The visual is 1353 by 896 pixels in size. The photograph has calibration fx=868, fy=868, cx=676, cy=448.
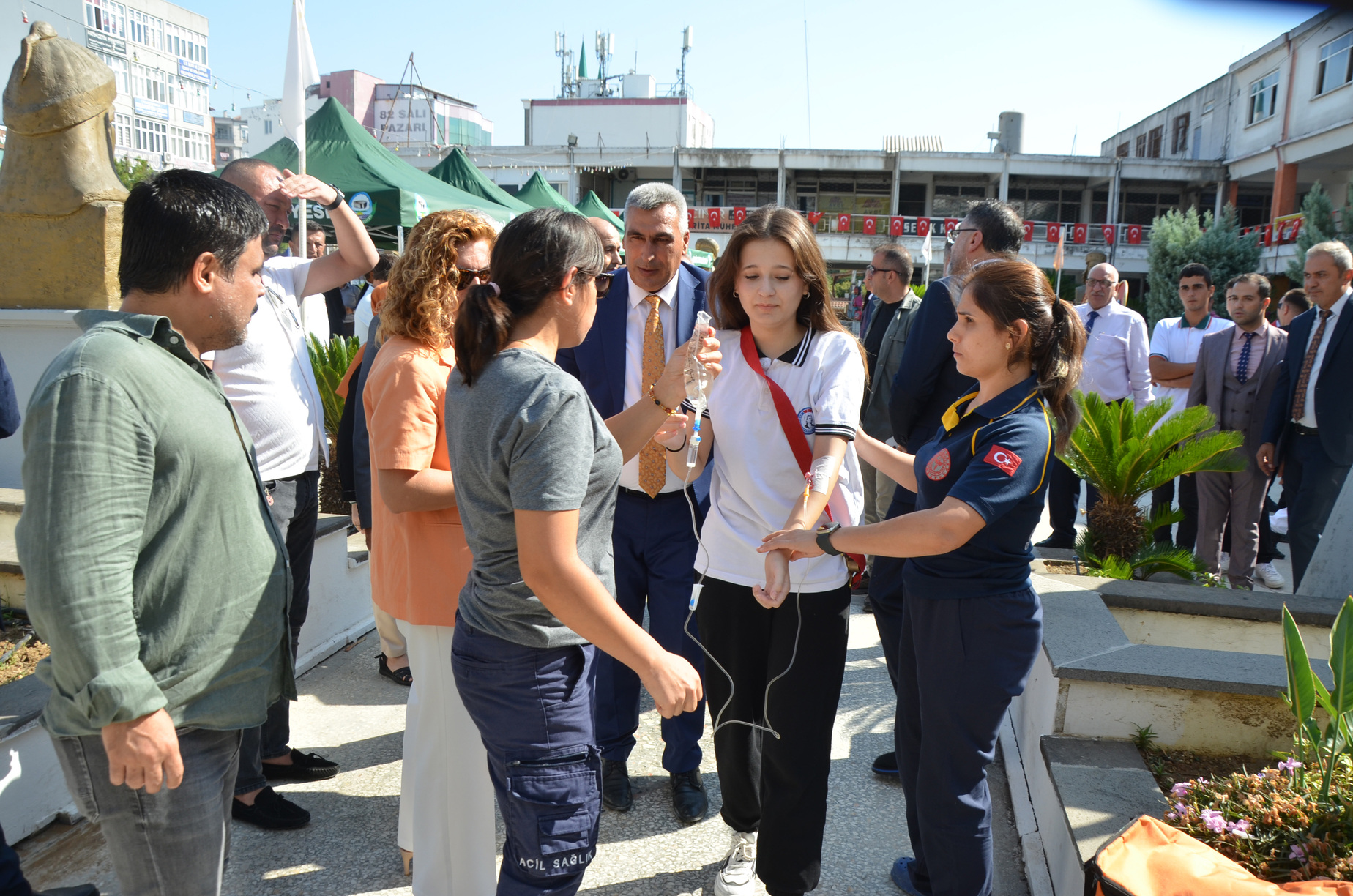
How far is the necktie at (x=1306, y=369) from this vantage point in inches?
206

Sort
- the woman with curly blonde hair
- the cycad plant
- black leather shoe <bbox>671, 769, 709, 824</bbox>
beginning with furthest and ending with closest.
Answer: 1. the cycad plant
2. black leather shoe <bbox>671, 769, 709, 824</bbox>
3. the woman with curly blonde hair

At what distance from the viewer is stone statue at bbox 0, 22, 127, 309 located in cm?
419

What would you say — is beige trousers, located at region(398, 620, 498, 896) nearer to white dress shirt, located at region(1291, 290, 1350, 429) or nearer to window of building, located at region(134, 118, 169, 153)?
white dress shirt, located at region(1291, 290, 1350, 429)

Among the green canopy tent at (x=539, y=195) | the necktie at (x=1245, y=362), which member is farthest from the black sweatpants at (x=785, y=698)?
the green canopy tent at (x=539, y=195)

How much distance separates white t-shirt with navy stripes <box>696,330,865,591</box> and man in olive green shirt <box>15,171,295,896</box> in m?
1.21

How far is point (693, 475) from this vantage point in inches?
103

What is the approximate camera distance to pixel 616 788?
3.25 meters

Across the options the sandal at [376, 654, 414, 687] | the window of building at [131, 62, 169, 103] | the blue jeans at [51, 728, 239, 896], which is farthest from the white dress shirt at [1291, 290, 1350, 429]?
the window of building at [131, 62, 169, 103]

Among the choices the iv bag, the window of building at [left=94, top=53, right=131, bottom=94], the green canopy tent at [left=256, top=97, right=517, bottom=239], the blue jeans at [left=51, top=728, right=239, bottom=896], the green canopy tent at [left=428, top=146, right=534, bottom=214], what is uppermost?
the window of building at [left=94, top=53, right=131, bottom=94]

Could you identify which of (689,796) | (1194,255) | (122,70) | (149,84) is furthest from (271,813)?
(149,84)

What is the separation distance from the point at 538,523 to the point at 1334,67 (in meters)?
34.8

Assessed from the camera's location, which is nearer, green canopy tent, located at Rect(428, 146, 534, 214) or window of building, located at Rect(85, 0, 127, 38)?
green canopy tent, located at Rect(428, 146, 534, 214)

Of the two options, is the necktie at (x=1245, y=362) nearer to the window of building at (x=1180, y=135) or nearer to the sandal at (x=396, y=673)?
the sandal at (x=396, y=673)

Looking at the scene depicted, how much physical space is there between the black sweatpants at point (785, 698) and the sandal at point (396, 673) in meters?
2.05
